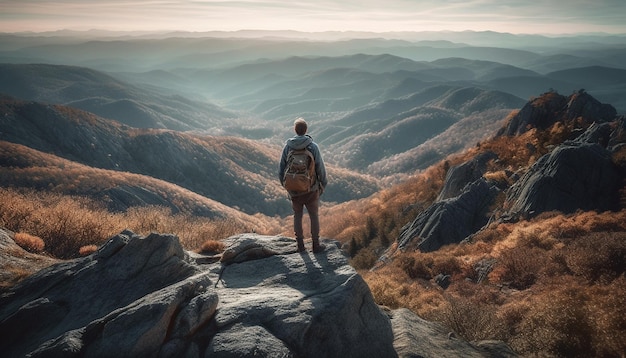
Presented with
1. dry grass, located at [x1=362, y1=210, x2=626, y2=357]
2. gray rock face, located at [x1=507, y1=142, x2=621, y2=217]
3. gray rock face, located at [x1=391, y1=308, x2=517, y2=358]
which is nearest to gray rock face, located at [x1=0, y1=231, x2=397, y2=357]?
gray rock face, located at [x1=391, y1=308, x2=517, y2=358]

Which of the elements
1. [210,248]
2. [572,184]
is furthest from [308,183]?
[572,184]

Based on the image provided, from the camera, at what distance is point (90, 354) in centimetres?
552

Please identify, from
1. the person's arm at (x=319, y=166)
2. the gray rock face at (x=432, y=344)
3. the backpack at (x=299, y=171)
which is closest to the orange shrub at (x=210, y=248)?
the backpack at (x=299, y=171)

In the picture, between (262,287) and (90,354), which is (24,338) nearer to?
(90,354)

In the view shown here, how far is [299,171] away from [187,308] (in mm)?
3673

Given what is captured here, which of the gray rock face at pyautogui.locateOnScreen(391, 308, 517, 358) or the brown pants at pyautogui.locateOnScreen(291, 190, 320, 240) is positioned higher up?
the brown pants at pyautogui.locateOnScreen(291, 190, 320, 240)

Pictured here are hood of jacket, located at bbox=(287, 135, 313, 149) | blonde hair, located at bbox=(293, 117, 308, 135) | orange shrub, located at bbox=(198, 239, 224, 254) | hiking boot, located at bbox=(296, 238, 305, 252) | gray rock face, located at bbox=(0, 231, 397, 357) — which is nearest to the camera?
gray rock face, located at bbox=(0, 231, 397, 357)

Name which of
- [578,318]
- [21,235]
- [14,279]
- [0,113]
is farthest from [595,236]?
[0,113]

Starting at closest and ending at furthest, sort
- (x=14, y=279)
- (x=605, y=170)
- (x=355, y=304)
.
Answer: (x=355, y=304) < (x=14, y=279) < (x=605, y=170)

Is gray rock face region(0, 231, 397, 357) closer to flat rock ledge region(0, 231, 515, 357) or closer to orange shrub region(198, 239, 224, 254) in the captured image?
flat rock ledge region(0, 231, 515, 357)

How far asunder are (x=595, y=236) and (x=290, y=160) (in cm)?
1022

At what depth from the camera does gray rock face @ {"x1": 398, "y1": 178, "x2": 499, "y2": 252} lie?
1906 cm

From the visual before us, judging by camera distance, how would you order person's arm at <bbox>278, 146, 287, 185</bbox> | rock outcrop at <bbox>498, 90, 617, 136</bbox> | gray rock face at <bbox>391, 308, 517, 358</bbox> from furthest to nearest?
rock outcrop at <bbox>498, 90, 617, 136</bbox> → person's arm at <bbox>278, 146, 287, 185</bbox> → gray rock face at <bbox>391, 308, 517, 358</bbox>

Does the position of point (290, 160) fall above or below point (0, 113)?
above
